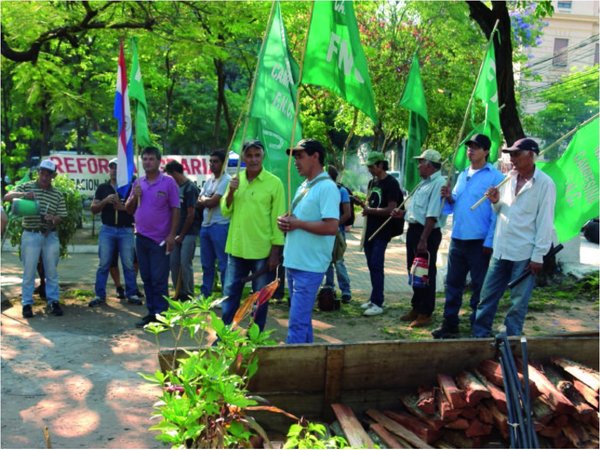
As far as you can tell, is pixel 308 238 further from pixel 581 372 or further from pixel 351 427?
pixel 581 372

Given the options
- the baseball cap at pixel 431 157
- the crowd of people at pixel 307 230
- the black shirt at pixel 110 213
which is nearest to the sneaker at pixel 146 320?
the crowd of people at pixel 307 230

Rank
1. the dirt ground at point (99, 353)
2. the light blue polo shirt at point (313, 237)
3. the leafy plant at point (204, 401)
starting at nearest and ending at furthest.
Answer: the leafy plant at point (204, 401)
the dirt ground at point (99, 353)
the light blue polo shirt at point (313, 237)

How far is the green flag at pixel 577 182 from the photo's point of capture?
5.64 metres

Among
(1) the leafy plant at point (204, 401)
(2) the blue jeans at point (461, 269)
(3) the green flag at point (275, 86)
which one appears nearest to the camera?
(1) the leafy plant at point (204, 401)

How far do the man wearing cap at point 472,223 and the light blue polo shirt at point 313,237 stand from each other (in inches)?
70.9

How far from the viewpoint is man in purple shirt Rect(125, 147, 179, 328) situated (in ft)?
24.7

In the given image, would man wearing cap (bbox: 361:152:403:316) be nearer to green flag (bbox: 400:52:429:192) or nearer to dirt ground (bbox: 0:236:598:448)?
green flag (bbox: 400:52:429:192)

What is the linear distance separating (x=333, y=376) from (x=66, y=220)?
244 inches

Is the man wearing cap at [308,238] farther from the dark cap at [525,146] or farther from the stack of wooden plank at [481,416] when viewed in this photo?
the dark cap at [525,146]

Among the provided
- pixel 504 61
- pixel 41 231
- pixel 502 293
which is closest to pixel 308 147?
pixel 502 293

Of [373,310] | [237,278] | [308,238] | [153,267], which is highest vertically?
[308,238]

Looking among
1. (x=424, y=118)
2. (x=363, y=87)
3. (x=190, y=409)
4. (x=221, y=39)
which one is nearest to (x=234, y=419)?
(x=190, y=409)

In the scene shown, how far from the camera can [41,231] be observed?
8188 mm

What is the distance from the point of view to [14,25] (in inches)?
428
